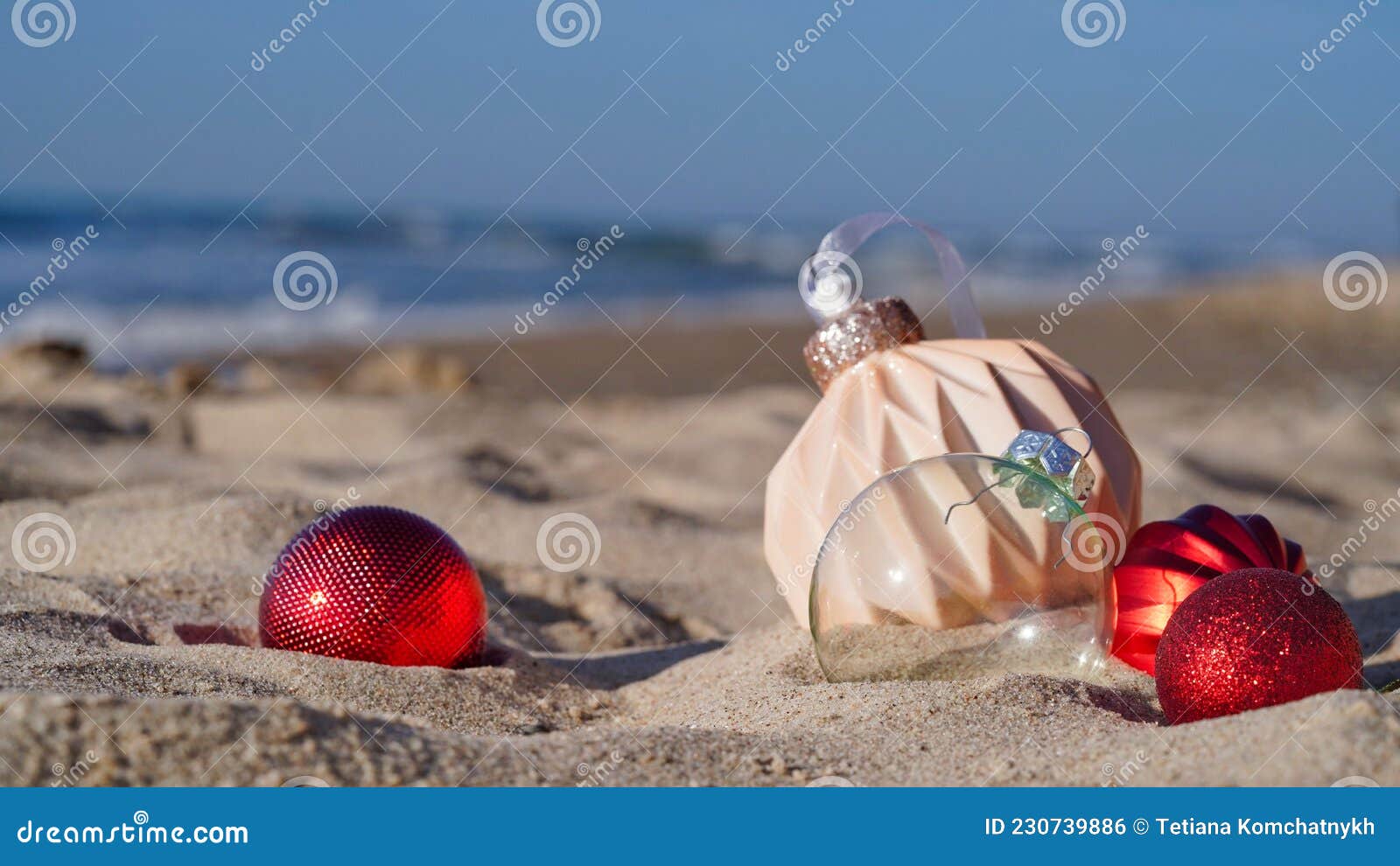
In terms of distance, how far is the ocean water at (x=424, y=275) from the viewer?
44.2 feet

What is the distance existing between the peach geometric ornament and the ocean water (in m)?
3.98

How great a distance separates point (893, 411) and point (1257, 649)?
1.03m

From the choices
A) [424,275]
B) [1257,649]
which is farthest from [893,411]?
[424,275]

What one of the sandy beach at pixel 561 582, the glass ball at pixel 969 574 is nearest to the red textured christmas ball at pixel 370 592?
the sandy beach at pixel 561 582

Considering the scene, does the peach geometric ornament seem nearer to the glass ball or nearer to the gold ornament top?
the gold ornament top

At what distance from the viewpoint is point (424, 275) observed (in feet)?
60.7

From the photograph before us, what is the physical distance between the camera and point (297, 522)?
4637 mm

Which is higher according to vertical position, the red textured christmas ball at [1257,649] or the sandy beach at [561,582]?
the sandy beach at [561,582]

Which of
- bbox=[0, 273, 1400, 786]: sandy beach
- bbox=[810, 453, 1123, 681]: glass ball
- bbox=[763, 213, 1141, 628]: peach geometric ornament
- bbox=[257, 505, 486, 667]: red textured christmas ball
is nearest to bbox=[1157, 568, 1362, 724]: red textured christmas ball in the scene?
bbox=[0, 273, 1400, 786]: sandy beach

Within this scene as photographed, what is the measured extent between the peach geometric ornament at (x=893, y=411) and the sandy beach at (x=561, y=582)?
39 cm

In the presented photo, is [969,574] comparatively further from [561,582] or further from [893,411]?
[561,582]

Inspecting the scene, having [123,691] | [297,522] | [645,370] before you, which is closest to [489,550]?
[297,522]

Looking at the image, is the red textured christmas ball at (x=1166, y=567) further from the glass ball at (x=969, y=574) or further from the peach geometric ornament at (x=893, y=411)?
the glass ball at (x=969, y=574)

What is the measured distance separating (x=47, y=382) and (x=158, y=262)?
34.1ft
